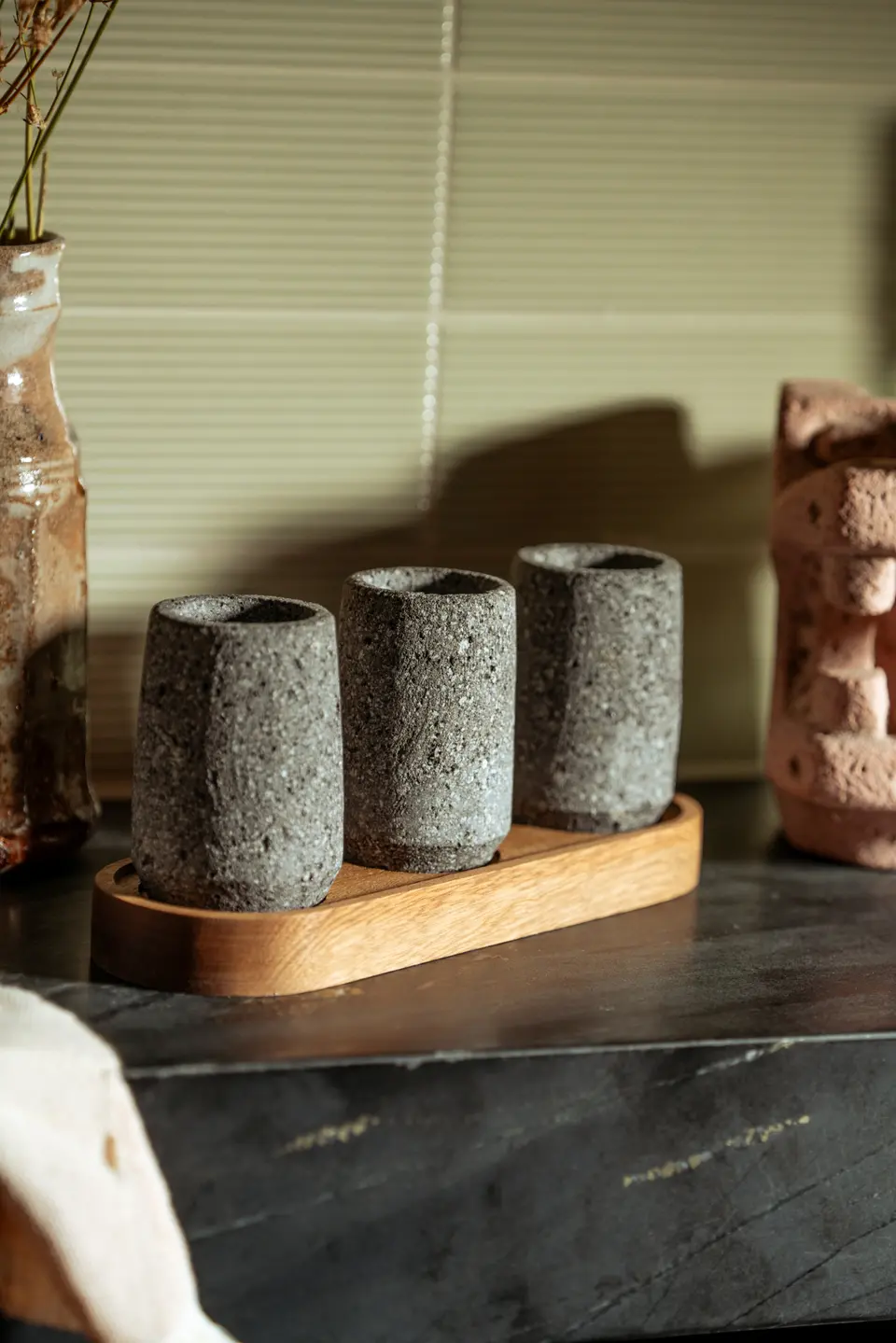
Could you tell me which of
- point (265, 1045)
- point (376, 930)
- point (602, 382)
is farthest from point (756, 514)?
point (265, 1045)

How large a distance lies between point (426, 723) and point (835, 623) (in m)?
0.29

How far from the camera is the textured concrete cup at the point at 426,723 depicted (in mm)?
800

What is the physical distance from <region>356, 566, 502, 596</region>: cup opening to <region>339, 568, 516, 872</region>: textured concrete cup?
29mm

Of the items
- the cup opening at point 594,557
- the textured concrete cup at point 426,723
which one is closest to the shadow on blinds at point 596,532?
the cup opening at point 594,557

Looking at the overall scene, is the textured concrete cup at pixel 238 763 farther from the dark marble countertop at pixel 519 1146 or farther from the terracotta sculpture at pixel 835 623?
the terracotta sculpture at pixel 835 623

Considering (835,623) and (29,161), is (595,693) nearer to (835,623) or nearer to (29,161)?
(835,623)

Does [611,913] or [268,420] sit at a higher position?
[268,420]

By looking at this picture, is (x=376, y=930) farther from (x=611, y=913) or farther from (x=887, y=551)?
(x=887, y=551)

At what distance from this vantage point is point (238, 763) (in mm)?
725

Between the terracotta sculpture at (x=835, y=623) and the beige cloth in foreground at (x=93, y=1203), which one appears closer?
the beige cloth in foreground at (x=93, y=1203)

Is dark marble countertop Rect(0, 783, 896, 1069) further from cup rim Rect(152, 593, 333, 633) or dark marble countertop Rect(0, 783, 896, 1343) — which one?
cup rim Rect(152, 593, 333, 633)

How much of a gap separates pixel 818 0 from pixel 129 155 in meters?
0.46

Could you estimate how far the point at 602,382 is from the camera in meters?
1.05

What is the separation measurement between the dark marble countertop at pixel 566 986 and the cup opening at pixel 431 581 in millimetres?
197
